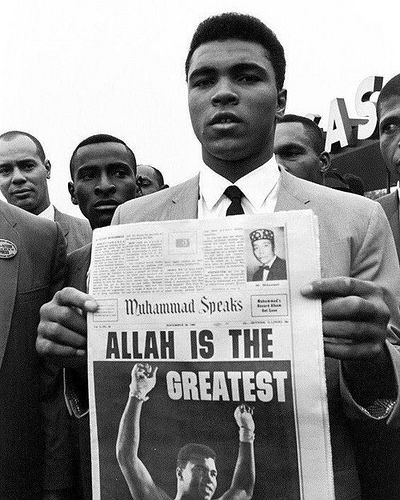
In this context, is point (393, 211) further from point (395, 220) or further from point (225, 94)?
point (225, 94)

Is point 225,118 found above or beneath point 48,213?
beneath

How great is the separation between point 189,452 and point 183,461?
2cm

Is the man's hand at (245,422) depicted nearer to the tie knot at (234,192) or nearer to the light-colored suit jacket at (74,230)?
the tie knot at (234,192)

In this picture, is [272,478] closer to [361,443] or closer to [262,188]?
[361,443]

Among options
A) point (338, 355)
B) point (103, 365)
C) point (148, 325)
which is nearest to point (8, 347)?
point (103, 365)

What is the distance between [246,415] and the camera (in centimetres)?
133

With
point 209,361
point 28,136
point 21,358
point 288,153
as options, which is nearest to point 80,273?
point 21,358

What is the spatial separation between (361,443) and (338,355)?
48cm

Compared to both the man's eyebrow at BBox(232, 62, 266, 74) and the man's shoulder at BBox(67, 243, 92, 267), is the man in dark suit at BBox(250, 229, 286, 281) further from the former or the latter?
the man's shoulder at BBox(67, 243, 92, 267)

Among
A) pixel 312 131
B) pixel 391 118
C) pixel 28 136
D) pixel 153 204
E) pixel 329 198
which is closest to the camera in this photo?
pixel 329 198

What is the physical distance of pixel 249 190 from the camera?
1.61 metres

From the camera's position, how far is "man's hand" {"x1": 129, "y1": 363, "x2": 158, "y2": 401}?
1.39 m

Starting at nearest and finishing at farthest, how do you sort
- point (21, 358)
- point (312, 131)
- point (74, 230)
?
1. point (21, 358)
2. point (312, 131)
3. point (74, 230)

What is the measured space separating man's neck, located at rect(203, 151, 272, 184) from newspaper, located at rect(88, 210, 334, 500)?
31 cm
